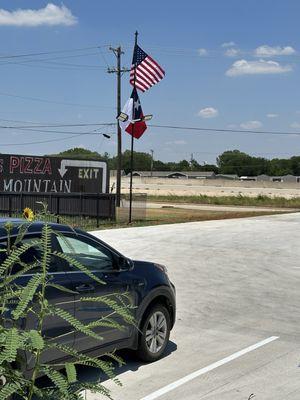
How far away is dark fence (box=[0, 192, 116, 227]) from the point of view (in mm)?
24250

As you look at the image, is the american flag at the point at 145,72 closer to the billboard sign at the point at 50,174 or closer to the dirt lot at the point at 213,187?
the billboard sign at the point at 50,174

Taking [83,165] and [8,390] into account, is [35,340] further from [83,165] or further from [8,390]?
[83,165]

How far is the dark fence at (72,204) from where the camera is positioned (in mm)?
24250

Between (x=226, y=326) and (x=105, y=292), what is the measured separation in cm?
321

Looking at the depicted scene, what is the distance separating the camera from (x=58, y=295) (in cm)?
498

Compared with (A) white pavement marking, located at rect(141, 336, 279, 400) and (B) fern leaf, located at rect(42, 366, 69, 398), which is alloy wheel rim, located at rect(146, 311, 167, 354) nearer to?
(A) white pavement marking, located at rect(141, 336, 279, 400)

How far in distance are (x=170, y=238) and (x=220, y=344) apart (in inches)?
522

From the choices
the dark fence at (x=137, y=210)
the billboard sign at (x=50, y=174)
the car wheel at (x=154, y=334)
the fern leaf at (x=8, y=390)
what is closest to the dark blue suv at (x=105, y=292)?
the car wheel at (x=154, y=334)

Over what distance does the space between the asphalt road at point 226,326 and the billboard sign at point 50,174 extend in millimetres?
10693

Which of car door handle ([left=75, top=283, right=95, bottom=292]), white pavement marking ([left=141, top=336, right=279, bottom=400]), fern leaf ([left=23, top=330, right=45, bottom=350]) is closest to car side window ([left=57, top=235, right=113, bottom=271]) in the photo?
car door handle ([left=75, top=283, right=95, bottom=292])

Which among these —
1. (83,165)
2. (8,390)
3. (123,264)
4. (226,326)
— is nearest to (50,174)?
(83,165)

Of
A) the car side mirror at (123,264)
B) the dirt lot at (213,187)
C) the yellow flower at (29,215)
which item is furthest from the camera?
the dirt lot at (213,187)

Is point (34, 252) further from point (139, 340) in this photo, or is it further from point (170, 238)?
point (170, 238)

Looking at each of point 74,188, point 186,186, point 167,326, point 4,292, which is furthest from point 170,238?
point 186,186
